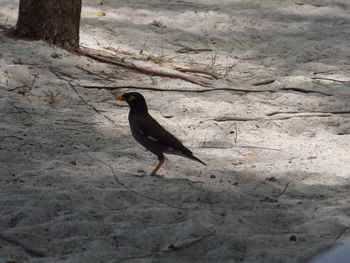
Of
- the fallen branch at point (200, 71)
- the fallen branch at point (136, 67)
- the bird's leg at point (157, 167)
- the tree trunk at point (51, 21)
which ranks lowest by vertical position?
the bird's leg at point (157, 167)

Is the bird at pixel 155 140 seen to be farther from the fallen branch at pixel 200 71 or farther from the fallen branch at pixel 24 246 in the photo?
the fallen branch at pixel 200 71

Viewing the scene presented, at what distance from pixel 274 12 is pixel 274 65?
213cm

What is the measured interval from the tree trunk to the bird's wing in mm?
2748

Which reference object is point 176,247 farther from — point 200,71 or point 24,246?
point 200,71

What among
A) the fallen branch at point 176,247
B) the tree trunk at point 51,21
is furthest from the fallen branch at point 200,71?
the fallen branch at point 176,247

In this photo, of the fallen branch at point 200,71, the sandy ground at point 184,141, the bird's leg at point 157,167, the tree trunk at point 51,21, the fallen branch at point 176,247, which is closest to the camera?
the fallen branch at point 176,247

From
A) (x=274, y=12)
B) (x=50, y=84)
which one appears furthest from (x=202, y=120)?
(x=274, y=12)

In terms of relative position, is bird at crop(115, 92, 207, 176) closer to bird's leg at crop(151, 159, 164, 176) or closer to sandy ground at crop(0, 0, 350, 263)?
bird's leg at crop(151, 159, 164, 176)

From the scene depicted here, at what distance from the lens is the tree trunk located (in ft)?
26.6

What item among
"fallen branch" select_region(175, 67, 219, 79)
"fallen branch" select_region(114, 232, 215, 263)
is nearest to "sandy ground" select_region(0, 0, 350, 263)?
"fallen branch" select_region(114, 232, 215, 263)

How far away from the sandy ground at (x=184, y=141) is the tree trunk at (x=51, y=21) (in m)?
0.18

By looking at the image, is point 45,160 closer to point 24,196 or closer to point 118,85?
point 24,196

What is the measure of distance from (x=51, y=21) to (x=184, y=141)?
2.55 m

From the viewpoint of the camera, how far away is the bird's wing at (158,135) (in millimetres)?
5633
